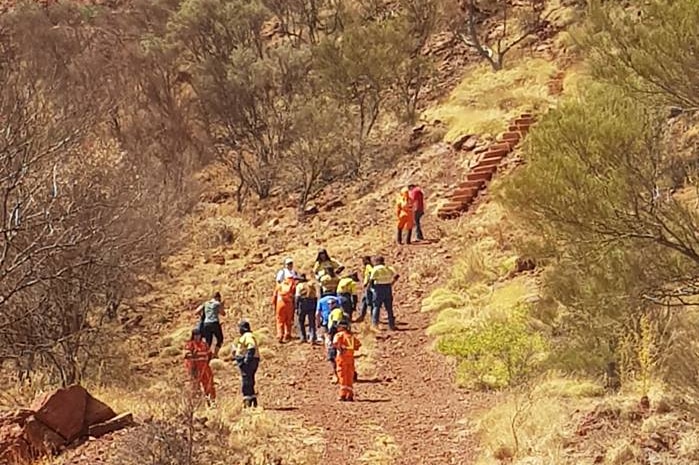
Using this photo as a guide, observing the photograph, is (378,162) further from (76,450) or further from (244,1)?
(76,450)

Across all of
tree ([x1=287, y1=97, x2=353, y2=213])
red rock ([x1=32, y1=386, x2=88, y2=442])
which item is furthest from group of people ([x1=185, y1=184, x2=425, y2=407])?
tree ([x1=287, y1=97, x2=353, y2=213])

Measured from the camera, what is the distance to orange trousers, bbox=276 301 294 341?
17219mm

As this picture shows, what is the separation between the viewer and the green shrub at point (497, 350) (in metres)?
13.0

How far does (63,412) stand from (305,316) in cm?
670

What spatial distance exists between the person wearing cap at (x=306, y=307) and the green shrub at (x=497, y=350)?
2.35m

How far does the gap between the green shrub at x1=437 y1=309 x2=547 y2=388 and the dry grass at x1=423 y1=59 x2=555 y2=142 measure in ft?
41.8

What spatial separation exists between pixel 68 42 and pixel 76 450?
36.1 metres

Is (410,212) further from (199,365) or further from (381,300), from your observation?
(199,365)

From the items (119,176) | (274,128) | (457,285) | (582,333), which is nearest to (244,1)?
(274,128)

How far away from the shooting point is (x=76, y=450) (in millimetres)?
10336

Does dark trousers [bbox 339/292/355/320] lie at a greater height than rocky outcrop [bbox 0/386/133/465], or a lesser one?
greater

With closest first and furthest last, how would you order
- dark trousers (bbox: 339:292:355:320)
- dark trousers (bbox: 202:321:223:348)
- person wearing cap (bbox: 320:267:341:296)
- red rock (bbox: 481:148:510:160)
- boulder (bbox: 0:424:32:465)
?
boulder (bbox: 0:424:32:465) < dark trousers (bbox: 202:321:223:348) < dark trousers (bbox: 339:292:355:320) < person wearing cap (bbox: 320:267:341:296) < red rock (bbox: 481:148:510:160)

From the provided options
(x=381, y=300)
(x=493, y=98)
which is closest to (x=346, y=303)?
(x=381, y=300)

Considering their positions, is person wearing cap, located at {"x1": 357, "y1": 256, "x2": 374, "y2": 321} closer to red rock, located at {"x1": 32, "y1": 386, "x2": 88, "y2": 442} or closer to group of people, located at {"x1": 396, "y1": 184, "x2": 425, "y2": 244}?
group of people, located at {"x1": 396, "y1": 184, "x2": 425, "y2": 244}
